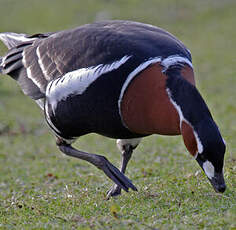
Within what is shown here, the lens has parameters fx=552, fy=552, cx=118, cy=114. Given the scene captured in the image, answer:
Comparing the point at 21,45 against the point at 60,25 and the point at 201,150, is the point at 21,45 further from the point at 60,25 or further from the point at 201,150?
the point at 60,25

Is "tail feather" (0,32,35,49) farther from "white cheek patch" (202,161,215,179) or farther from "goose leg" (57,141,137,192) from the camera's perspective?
"white cheek patch" (202,161,215,179)

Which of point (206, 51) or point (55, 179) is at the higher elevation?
point (55, 179)

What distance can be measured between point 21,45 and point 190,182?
8.20ft

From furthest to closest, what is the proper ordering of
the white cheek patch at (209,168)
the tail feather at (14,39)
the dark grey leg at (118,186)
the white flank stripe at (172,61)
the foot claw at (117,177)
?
1. the tail feather at (14,39)
2. the dark grey leg at (118,186)
3. the foot claw at (117,177)
4. the white flank stripe at (172,61)
5. the white cheek patch at (209,168)

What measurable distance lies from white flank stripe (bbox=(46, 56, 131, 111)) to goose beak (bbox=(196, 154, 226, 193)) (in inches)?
44.6

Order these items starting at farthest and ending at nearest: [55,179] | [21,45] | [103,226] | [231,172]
Result: [55,179], [21,45], [231,172], [103,226]

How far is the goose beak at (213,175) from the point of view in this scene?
442cm

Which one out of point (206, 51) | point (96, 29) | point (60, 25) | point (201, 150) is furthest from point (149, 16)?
point (201, 150)

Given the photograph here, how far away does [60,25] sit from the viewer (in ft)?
67.8

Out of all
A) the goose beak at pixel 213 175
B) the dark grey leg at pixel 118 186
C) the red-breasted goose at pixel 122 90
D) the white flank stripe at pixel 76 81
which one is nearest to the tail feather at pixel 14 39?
the red-breasted goose at pixel 122 90

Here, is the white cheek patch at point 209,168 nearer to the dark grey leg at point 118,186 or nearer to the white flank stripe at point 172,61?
the white flank stripe at point 172,61

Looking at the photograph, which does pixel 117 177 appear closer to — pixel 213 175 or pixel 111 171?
pixel 111 171

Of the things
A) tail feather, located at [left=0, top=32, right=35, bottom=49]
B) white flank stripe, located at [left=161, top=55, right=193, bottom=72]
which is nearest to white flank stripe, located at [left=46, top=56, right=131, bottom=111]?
white flank stripe, located at [left=161, top=55, right=193, bottom=72]

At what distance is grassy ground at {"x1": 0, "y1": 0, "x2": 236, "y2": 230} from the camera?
4.41 meters
